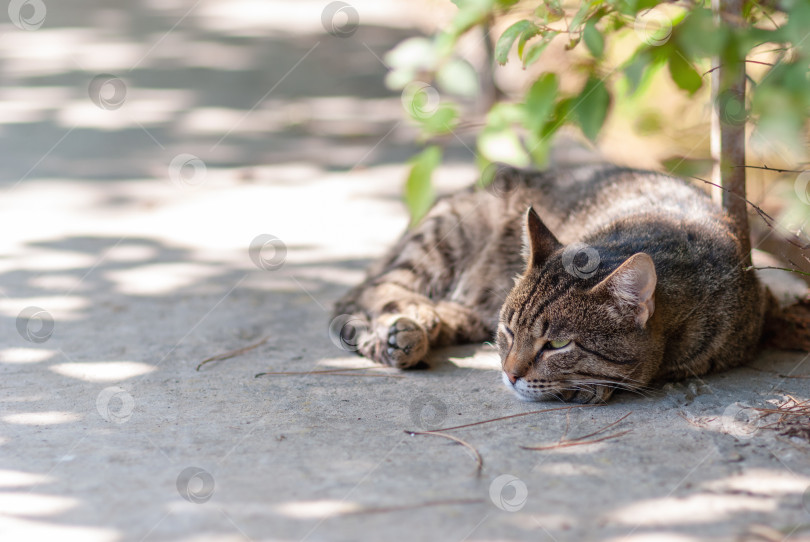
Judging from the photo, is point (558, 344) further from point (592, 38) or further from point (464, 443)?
point (592, 38)

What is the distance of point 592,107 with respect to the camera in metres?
3.89

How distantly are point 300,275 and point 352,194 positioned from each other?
136 centimetres

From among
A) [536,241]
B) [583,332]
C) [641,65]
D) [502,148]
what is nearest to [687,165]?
[641,65]

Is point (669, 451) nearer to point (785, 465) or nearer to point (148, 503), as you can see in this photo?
point (785, 465)

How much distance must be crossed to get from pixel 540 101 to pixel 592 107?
26 cm

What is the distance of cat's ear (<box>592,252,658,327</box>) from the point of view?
9.54 feet

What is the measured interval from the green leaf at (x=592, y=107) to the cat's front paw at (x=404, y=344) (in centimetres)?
123

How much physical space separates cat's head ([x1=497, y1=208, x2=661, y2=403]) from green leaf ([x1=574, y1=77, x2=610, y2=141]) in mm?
843

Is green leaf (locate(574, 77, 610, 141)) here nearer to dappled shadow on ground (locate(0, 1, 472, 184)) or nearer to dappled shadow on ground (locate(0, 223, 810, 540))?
dappled shadow on ground (locate(0, 223, 810, 540))

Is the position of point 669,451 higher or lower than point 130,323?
lower

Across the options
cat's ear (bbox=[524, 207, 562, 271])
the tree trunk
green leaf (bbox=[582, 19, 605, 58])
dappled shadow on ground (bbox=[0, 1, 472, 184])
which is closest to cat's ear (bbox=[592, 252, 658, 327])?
cat's ear (bbox=[524, 207, 562, 271])

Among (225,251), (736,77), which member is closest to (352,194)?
(225,251)

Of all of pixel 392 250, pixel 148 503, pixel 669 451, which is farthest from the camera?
pixel 392 250

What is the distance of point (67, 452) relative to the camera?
2.80 m
